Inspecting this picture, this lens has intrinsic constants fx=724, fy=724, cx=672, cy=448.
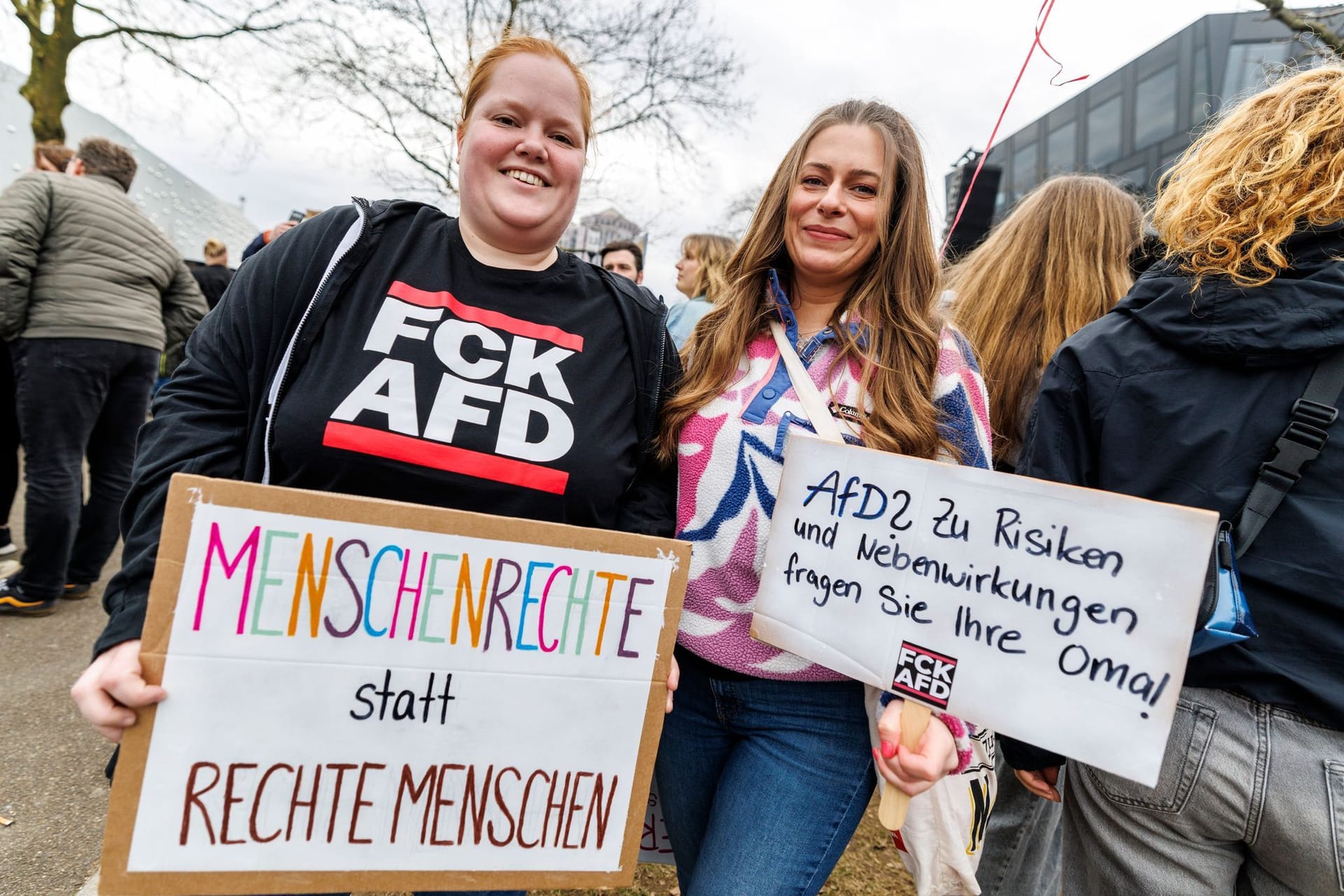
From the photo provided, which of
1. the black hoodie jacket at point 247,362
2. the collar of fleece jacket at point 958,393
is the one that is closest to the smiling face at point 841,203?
the collar of fleece jacket at point 958,393

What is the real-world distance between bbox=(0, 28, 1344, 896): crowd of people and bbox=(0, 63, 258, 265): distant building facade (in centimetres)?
646

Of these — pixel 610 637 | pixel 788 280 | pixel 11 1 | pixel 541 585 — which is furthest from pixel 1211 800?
pixel 11 1

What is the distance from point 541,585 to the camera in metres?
1.25

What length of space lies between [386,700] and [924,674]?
90cm

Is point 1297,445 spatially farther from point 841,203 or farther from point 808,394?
point 841,203

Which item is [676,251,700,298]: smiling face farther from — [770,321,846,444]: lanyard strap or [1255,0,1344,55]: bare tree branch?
[1255,0,1344,55]: bare tree branch

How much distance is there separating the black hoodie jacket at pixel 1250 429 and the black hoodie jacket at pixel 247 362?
1.07 metres

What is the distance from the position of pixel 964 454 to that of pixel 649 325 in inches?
28.8

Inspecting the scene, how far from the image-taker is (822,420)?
4.98ft

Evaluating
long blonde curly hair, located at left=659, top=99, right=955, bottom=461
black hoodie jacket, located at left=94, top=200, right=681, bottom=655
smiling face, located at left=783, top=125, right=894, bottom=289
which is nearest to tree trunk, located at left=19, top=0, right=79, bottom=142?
black hoodie jacket, located at left=94, top=200, right=681, bottom=655

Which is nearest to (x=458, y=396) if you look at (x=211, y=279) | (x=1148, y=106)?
(x=211, y=279)

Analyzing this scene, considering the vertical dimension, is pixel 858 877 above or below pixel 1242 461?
below

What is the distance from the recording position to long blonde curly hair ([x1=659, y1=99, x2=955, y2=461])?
4.99 ft

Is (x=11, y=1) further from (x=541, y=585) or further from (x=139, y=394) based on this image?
(x=541, y=585)
